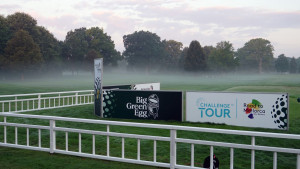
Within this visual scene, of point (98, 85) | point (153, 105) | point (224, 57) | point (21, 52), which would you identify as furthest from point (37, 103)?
point (224, 57)

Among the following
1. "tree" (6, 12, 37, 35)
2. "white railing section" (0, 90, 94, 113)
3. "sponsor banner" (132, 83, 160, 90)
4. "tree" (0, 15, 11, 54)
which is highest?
"tree" (6, 12, 37, 35)

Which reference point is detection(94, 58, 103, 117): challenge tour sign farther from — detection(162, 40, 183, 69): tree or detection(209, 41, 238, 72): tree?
detection(162, 40, 183, 69): tree

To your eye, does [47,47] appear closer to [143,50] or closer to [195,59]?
[195,59]

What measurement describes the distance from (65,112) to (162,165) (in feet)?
39.1

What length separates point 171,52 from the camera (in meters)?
116

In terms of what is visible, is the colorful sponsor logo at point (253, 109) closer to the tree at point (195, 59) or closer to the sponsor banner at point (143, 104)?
the sponsor banner at point (143, 104)

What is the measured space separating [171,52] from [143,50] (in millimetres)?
15949

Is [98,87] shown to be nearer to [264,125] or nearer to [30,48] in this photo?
[264,125]

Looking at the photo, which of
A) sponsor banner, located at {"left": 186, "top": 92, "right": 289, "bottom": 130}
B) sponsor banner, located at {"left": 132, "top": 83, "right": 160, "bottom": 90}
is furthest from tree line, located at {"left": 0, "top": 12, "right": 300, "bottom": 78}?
sponsor banner, located at {"left": 186, "top": 92, "right": 289, "bottom": 130}

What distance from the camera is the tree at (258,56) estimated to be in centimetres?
10556

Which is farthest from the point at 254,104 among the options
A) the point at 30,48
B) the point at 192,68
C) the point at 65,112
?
the point at 192,68

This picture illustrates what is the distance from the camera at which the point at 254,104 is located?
1260 centimetres

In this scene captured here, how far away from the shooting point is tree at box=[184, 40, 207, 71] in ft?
266

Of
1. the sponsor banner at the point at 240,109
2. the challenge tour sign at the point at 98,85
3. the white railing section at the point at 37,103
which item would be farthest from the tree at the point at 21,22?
the sponsor banner at the point at 240,109
